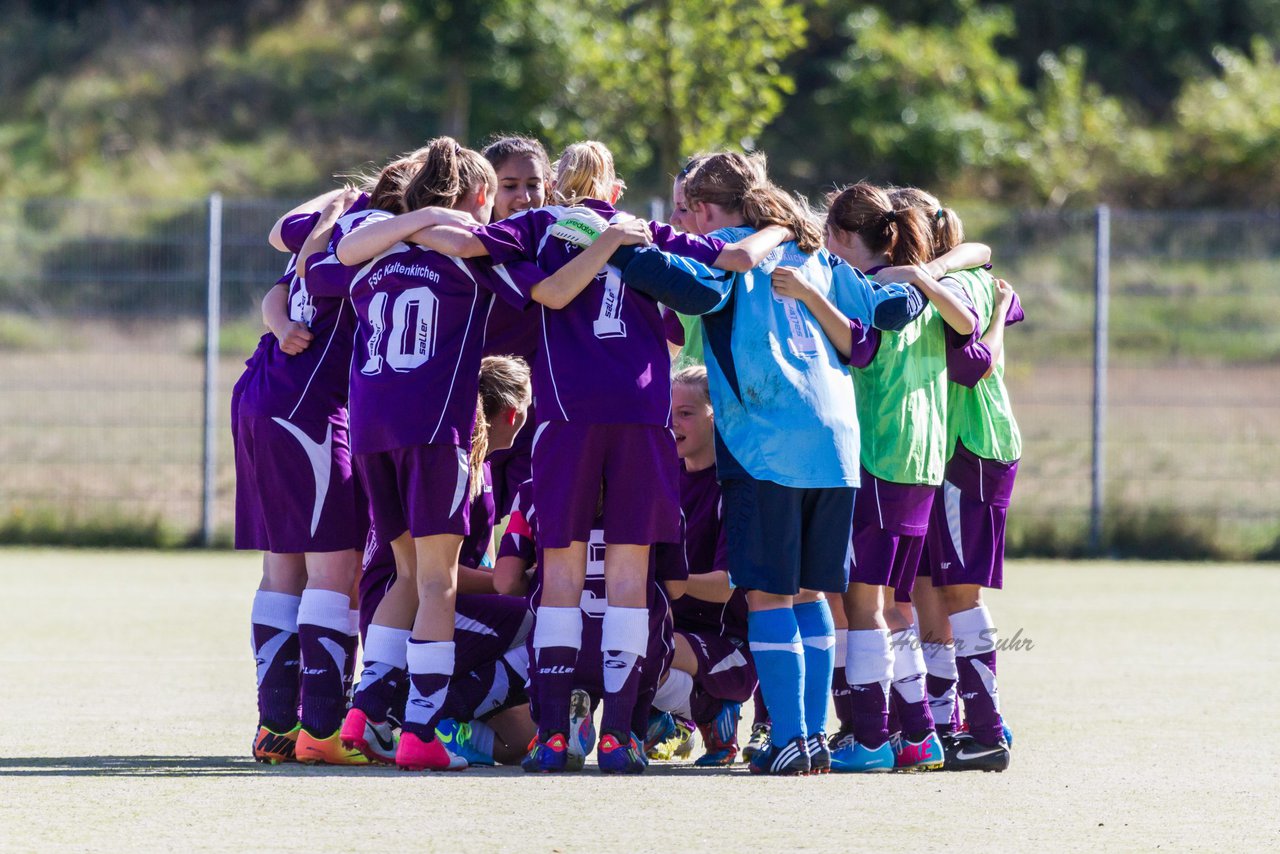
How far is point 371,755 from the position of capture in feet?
16.3

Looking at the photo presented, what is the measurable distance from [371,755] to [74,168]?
23.7 meters

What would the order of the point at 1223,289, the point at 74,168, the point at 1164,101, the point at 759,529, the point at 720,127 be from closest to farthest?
1. the point at 759,529
2. the point at 1223,289
3. the point at 720,127
4. the point at 74,168
5. the point at 1164,101

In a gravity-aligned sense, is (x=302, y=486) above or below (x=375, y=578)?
above

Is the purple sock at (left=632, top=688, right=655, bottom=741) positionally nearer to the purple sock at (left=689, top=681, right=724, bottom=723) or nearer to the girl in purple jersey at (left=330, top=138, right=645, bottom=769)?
the purple sock at (left=689, top=681, right=724, bottom=723)

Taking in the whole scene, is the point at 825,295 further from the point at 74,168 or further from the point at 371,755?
the point at 74,168

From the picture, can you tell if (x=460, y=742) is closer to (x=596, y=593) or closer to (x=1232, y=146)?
(x=596, y=593)

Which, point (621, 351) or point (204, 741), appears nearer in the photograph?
point (621, 351)

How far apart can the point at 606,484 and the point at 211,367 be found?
7.96m

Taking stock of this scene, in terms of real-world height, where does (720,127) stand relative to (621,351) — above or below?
above

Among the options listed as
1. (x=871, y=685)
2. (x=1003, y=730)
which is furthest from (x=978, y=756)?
(x=871, y=685)

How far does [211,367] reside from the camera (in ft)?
40.4

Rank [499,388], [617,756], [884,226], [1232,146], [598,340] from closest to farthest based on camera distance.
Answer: [617,756] → [598,340] → [884,226] → [499,388] → [1232,146]

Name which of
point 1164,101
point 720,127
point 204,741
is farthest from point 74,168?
point 204,741

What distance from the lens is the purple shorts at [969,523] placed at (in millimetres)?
5371
